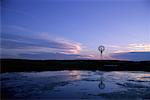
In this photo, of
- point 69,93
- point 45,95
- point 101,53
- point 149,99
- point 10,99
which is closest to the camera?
point 10,99

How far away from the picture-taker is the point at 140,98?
621 cm

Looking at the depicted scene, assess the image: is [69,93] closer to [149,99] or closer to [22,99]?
[22,99]

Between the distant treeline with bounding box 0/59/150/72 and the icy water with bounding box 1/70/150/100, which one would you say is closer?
the icy water with bounding box 1/70/150/100

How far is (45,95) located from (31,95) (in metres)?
0.44

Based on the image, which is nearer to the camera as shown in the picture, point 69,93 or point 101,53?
point 69,93

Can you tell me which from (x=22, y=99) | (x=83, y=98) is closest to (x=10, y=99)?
(x=22, y=99)

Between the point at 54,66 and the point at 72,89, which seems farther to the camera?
the point at 54,66

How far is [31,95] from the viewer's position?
639 cm

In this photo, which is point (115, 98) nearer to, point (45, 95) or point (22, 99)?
point (45, 95)

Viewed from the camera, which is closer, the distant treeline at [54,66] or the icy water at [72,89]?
the icy water at [72,89]

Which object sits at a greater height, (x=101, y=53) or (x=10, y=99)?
(x=101, y=53)

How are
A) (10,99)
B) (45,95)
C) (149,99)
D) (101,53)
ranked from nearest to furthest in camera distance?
(10,99) → (149,99) → (45,95) → (101,53)

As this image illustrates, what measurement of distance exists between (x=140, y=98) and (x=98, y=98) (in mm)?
1249

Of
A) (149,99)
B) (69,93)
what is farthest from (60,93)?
(149,99)
